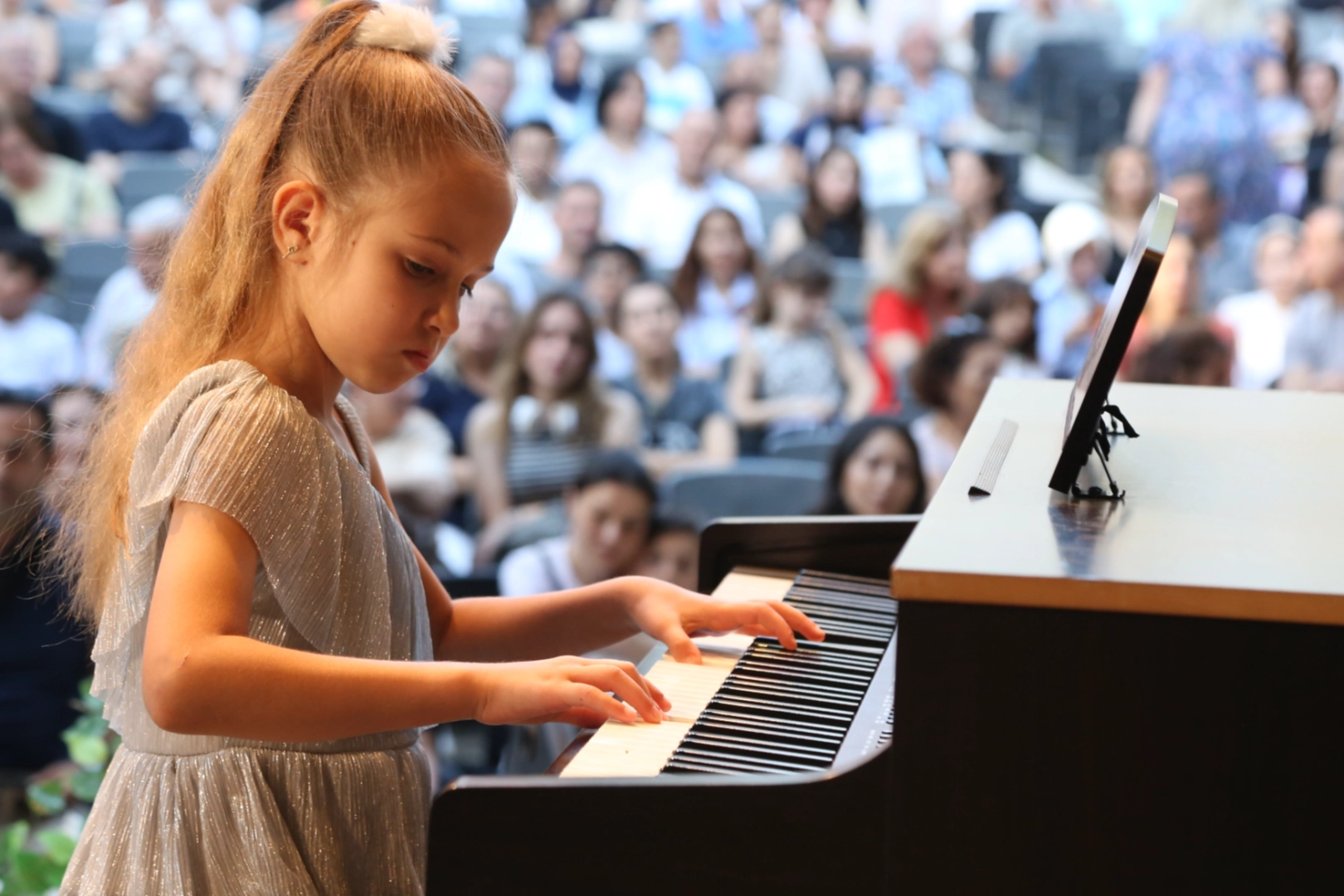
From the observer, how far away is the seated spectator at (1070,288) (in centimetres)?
407

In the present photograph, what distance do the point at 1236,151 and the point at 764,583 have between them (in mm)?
3676

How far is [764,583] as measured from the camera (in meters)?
1.48

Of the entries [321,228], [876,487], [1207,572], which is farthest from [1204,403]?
[876,487]

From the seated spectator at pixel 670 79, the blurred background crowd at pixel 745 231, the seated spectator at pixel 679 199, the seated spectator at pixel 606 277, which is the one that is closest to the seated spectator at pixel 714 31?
the blurred background crowd at pixel 745 231

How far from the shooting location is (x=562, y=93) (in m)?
4.83

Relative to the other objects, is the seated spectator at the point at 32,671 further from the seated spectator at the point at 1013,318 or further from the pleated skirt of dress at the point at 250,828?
the seated spectator at the point at 1013,318

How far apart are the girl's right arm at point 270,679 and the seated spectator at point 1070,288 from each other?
323 cm

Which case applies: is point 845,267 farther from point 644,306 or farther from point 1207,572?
point 1207,572

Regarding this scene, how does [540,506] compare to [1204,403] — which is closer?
[1204,403]

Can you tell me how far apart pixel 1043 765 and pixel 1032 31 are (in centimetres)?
456

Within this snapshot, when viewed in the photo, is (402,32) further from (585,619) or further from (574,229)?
(574,229)

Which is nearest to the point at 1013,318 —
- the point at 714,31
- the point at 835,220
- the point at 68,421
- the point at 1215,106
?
the point at 835,220

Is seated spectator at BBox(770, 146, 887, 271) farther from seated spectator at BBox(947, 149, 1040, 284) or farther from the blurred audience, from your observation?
the blurred audience

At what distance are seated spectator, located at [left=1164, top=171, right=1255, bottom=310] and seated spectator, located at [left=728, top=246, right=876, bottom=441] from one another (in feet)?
3.71
